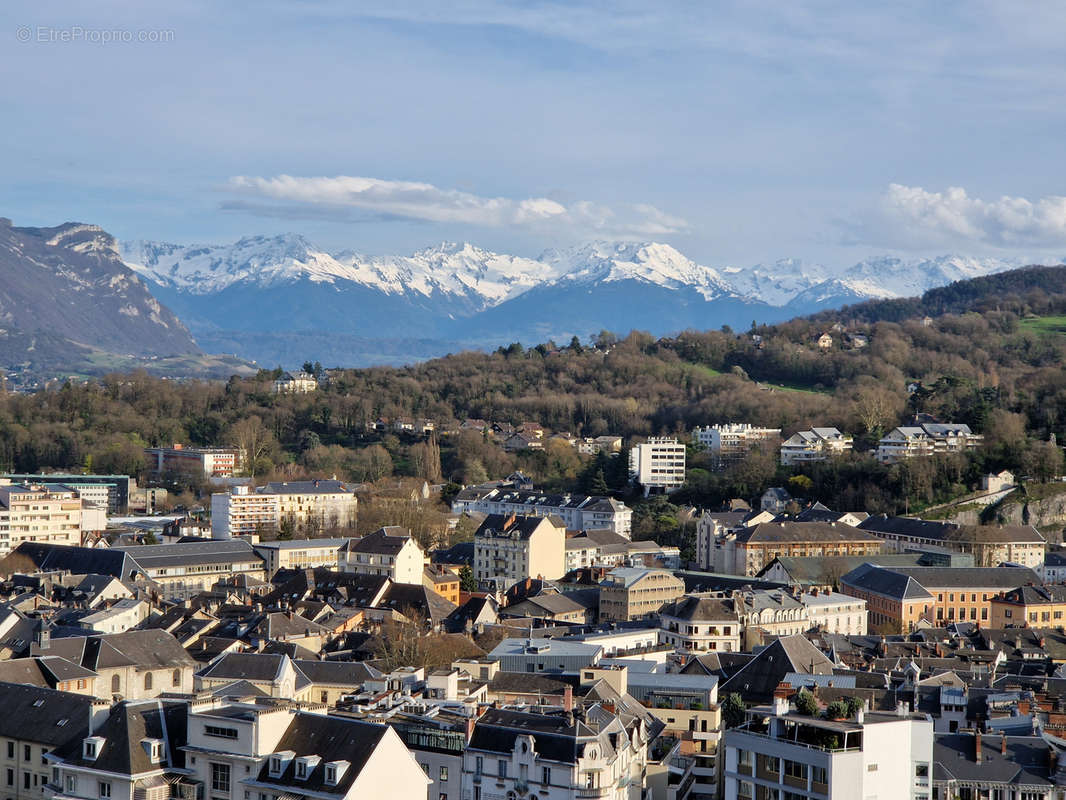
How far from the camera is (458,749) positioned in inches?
973

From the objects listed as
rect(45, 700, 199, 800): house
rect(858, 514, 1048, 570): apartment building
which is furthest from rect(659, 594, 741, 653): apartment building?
rect(45, 700, 199, 800): house

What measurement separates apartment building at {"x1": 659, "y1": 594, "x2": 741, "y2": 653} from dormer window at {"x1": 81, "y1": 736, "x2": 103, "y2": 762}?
22132 mm

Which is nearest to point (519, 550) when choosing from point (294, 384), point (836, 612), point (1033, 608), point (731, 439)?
point (836, 612)

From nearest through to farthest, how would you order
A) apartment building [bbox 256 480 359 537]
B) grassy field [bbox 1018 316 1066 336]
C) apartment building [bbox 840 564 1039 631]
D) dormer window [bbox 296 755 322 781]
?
1. dormer window [bbox 296 755 322 781]
2. apartment building [bbox 840 564 1039 631]
3. apartment building [bbox 256 480 359 537]
4. grassy field [bbox 1018 316 1066 336]

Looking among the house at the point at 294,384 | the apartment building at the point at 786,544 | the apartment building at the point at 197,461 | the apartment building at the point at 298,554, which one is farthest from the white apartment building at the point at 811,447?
the house at the point at 294,384

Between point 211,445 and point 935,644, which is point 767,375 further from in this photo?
point 935,644

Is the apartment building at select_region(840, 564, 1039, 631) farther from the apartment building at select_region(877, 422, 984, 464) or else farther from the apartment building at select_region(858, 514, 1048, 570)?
the apartment building at select_region(877, 422, 984, 464)

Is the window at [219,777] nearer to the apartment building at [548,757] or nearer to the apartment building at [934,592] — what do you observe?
the apartment building at [548,757]

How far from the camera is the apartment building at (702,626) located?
42.5 meters

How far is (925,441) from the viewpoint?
73.1 m

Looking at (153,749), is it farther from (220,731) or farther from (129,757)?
(220,731)

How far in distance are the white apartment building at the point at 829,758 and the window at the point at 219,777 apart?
7792mm

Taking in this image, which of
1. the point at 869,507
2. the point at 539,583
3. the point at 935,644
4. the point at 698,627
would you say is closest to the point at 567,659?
the point at 698,627

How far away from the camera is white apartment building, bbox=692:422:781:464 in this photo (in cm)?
8106
